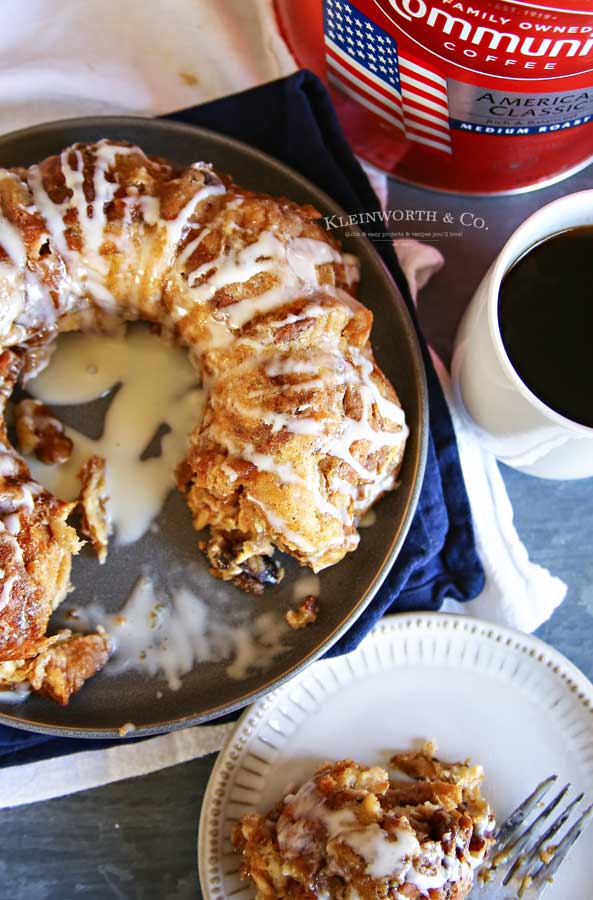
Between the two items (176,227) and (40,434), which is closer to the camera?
(176,227)

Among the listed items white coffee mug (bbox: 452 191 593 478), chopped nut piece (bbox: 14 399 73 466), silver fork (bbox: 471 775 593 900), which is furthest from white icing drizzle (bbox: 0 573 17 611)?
silver fork (bbox: 471 775 593 900)

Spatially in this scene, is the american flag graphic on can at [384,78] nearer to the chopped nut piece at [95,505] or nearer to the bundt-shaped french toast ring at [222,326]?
the bundt-shaped french toast ring at [222,326]

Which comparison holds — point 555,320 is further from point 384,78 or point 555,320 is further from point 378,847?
point 378,847

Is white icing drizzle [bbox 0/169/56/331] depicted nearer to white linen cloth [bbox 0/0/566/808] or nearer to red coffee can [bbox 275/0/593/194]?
white linen cloth [bbox 0/0/566/808]

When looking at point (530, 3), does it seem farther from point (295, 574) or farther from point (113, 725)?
point (113, 725)

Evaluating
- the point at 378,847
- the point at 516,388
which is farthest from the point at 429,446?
the point at 378,847

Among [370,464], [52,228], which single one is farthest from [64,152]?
[370,464]
